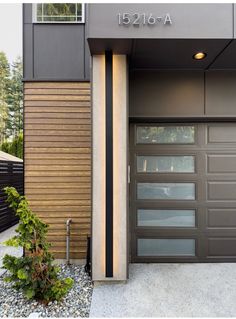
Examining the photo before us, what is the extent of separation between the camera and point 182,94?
340 cm

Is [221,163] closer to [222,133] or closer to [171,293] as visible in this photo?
[222,133]

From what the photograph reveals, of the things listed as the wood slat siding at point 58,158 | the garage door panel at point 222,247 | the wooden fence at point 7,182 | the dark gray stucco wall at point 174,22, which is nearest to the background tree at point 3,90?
the wooden fence at point 7,182

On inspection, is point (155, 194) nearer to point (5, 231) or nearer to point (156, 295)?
point (156, 295)

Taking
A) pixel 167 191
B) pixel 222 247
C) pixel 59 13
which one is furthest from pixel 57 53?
pixel 222 247

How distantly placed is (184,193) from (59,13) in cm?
351

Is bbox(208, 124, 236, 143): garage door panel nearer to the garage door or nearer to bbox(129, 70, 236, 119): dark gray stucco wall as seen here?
the garage door

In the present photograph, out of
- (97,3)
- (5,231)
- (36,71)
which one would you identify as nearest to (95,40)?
(97,3)

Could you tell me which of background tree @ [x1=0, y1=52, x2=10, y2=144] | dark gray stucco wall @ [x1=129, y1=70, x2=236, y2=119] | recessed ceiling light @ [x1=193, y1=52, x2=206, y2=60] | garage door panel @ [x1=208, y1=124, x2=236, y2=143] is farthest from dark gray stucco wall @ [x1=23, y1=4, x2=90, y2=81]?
background tree @ [x1=0, y1=52, x2=10, y2=144]

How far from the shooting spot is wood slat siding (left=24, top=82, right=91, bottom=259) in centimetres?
369

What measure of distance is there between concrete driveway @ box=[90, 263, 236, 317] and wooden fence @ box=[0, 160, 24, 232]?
371 centimetres

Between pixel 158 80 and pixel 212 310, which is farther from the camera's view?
pixel 158 80

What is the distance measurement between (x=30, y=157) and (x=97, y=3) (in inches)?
93.0

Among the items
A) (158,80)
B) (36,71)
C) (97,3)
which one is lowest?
(158,80)

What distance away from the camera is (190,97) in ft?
11.2
